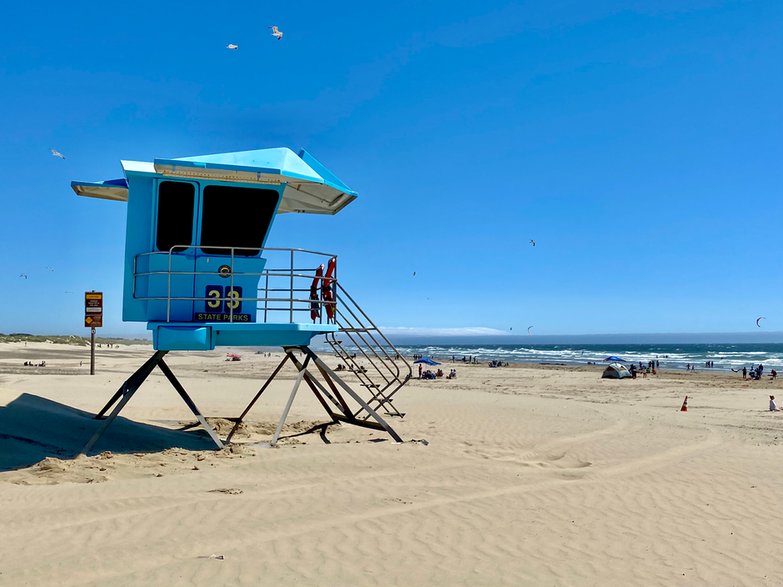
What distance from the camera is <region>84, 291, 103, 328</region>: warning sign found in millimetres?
27594

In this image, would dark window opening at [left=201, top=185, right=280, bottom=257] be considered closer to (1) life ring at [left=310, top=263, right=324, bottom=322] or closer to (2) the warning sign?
(1) life ring at [left=310, top=263, right=324, bottom=322]

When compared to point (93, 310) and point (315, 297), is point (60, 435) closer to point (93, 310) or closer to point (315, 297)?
point (315, 297)

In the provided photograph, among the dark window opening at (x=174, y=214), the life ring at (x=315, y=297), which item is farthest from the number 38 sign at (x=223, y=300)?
the life ring at (x=315, y=297)

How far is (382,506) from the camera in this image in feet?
26.5

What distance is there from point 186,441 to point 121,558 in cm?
687

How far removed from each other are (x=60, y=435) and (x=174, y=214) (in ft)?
15.2

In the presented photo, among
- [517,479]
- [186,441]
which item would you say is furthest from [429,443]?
[186,441]

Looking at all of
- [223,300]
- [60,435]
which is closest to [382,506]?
[223,300]

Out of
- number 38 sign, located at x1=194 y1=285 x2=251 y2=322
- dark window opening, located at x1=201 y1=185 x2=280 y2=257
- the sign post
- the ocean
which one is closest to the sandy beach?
number 38 sign, located at x1=194 y1=285 x2=251 y2=322

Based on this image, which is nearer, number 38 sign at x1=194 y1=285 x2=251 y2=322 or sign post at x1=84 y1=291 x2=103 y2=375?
number 38 sign at x1=194 y1=285 x2=251 y2=322

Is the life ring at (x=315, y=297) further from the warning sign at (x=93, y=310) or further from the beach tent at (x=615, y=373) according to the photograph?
the beach tent at (x=615, y=373)

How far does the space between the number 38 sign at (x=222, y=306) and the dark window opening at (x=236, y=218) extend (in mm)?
707

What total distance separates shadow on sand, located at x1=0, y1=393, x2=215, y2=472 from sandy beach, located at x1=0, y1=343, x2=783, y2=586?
6cm

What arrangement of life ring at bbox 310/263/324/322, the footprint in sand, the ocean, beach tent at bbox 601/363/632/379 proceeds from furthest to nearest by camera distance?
the ocean
beach tent at bbox 601/363/632/379
life ring at bbox 310/263/324/322
the footprint in sand
